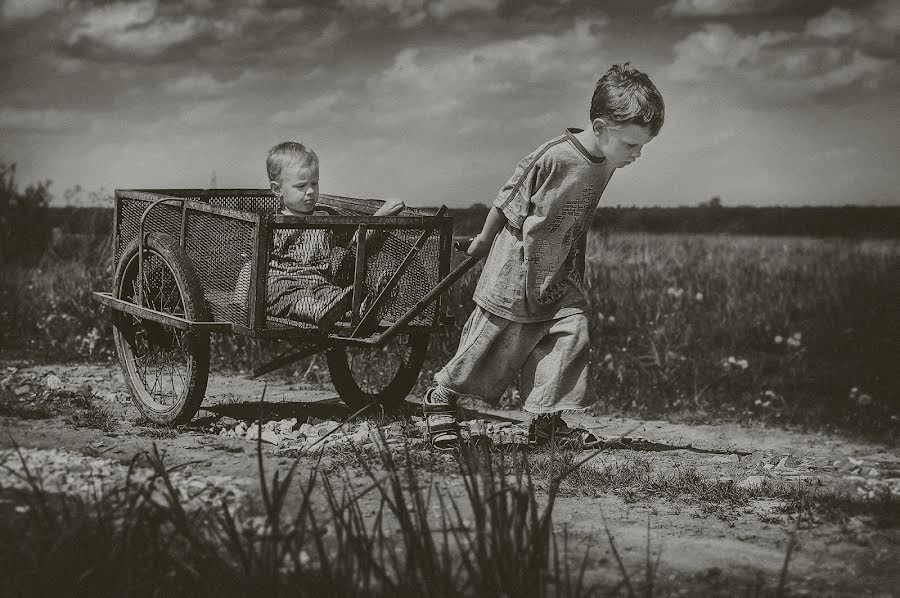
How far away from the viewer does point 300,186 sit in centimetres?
501

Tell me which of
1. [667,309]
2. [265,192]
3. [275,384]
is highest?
[265,192]

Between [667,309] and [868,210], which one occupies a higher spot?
[868,210]

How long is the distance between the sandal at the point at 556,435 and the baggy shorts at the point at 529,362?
19cm

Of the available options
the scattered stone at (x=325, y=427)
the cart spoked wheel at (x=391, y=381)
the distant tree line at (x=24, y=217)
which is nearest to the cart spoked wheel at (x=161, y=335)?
the scattered stone at (x=325, y=427)

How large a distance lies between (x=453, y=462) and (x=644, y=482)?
2.72 feet

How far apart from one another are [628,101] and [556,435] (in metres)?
1.57

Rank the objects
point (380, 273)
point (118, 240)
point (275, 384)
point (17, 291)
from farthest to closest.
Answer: point (17, 291) < point (275, 384) < point (118, 240) < point (380, 273)

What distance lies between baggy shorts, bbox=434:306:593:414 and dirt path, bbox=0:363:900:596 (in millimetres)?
338

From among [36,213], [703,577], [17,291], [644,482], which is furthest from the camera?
[36,213]

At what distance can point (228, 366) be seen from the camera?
7016 mm

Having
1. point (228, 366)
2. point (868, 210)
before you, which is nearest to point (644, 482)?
point (228, 366)

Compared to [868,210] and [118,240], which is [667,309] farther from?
[868,210]

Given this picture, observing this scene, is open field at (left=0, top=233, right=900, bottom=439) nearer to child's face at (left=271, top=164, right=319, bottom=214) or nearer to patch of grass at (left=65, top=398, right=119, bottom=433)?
child's face at (left=271, top=164, right=319, bottom=214)

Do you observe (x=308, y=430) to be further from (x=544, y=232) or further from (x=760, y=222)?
(x=760, y=222)
